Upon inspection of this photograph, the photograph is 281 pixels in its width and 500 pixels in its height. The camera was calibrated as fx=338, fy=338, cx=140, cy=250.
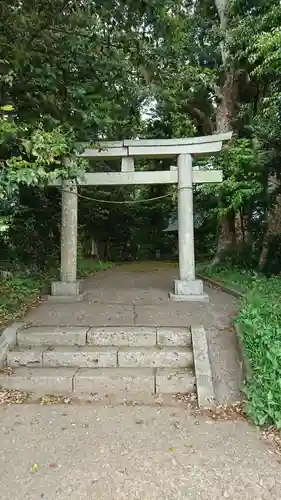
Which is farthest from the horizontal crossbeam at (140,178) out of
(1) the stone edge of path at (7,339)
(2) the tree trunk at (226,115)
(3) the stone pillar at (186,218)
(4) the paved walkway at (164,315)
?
(2) the tree trunk at (226,115)

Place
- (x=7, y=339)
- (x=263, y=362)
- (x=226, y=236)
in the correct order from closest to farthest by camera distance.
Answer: (x=263, y=362) < (x=7, y=339) < (x=226, y=236)

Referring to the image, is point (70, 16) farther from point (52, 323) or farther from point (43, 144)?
point (52, 323)

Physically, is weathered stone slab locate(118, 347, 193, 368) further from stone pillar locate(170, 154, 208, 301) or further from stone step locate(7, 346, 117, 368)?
stone pillar locate(170, 154, 208, 301)

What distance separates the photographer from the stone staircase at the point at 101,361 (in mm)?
3369

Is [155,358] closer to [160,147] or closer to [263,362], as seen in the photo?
[263,362]

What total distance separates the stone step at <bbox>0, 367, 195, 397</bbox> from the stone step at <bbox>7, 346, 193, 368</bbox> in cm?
18

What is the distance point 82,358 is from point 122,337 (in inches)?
21.4

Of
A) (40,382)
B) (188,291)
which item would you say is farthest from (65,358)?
(188,291)

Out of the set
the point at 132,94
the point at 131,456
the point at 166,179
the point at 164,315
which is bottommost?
the point at 131,456

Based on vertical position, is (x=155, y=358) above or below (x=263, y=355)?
below

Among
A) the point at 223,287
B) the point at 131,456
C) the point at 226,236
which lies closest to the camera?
the point at 131,456

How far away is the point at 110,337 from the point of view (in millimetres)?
4051

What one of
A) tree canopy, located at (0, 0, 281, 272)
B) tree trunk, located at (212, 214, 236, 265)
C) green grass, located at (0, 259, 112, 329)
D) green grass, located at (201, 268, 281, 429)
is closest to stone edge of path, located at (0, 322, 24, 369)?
green grass, located at (0, 259, 112, 329)

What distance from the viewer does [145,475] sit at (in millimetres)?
2143
